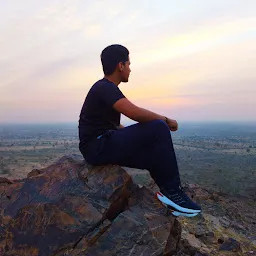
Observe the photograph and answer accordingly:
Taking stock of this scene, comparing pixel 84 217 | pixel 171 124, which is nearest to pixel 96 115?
pixel 171 124

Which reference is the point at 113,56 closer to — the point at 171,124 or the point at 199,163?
the point at 171,124

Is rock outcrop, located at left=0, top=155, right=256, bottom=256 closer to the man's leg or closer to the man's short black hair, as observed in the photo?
the man's leg

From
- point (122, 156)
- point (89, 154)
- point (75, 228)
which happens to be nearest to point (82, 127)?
point (89, 154)

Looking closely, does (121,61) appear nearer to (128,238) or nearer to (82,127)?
(82,127)

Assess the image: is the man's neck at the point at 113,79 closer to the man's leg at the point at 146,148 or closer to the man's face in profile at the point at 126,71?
the man's face in profile at the point at 126,71

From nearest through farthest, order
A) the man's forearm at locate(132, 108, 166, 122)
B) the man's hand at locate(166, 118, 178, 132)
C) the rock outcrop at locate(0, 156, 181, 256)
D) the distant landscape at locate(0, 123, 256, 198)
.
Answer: the rock outcrop at locate(0, 156, 181, 256), the man's forearm at locate(132, 108, 166, 122), the man's hand at locate(166, 118, 178, 132), the distant landscape at locate(0, 123, 256, 198)

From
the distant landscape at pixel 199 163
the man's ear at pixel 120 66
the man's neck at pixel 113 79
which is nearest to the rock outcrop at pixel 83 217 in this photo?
the distant landscape at pixel 199 163

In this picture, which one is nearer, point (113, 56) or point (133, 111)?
point (133, 111)

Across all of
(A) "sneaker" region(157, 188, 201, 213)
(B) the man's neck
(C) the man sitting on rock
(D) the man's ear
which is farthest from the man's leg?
(D) the man's ear

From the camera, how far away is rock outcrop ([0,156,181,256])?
14.9 feet

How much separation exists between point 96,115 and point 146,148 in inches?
35.7

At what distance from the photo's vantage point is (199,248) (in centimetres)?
621

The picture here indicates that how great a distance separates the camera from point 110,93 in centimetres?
471

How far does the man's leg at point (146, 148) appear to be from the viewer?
15.4 feet
